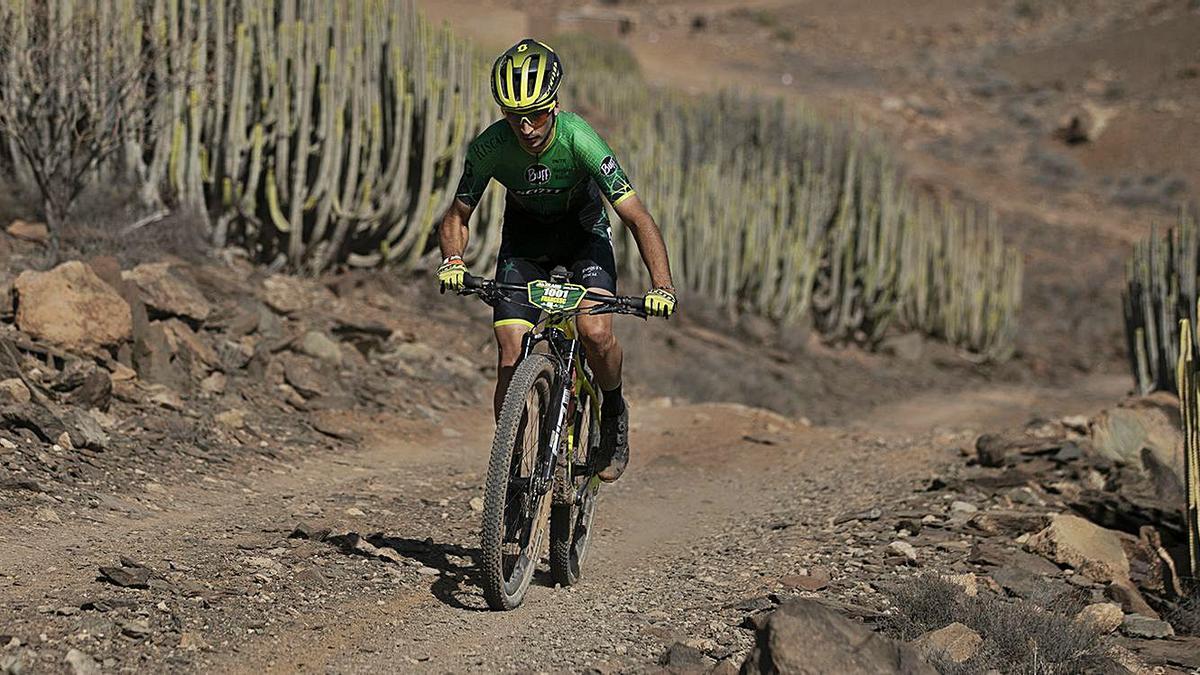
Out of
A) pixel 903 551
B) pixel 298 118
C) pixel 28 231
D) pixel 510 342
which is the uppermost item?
pixel 298 118

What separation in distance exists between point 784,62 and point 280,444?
35.8 m

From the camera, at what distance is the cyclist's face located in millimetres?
4711

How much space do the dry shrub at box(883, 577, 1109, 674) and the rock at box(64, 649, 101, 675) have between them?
283cm

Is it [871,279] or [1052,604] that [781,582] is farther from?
[871,279]

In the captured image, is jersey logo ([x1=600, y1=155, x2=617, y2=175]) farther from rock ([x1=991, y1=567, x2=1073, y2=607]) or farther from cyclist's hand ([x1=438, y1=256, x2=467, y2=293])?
rock ([x1=991, y1=567, x2=1073, y2=607])

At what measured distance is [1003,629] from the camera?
4828mm

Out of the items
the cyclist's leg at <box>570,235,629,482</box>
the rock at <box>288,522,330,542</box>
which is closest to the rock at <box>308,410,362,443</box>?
the rock at <box>288,522,330,542</box>

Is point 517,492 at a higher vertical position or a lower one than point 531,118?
lower

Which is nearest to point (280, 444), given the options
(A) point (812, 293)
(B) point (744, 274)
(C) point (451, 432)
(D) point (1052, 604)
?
(C) point (451, 432)

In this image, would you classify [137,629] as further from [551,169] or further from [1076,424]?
[1076,424]

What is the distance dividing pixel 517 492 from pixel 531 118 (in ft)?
4.71

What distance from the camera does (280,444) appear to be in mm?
8023

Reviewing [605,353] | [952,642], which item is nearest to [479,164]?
[605,353]

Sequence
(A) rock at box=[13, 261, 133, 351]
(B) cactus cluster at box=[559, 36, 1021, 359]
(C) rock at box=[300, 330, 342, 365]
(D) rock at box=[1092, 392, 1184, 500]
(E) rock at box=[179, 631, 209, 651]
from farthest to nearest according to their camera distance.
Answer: (B) cactus cluster at box=[559, 36, 1021, 359]
(C) rock at box=[300, 330, 342, 365]
(D) rock at box=[1092, 392, 1184, 500]
(A) rock at box=[13, 261, 133, 351]
(E) rock at box=[179, 631, 209, 651]
